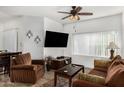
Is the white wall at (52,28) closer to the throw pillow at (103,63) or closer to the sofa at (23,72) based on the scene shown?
the sofa at (23,72)

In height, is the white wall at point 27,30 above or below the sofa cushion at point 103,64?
above

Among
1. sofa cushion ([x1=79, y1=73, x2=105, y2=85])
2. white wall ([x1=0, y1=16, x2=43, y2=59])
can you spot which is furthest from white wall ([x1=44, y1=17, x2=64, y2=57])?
sofa cushion ([x1=79, y1=73, x2=105, y2=85])

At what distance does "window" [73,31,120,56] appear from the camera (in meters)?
4.89

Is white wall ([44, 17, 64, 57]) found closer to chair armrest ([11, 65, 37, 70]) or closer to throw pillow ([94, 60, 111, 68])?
chair armrest ([11, 65, 37, 70])

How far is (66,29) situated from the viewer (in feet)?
20.6

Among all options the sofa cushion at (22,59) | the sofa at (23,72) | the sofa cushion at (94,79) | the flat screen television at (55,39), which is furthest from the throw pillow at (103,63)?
the flat screen television at (55,39)

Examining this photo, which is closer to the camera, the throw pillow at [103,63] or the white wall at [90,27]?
the throw pillow at [103,63]

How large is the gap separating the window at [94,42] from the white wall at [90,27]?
0.59 feet

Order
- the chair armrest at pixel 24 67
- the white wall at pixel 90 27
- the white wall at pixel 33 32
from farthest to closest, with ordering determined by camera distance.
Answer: the white wall at pixel 33 32
the white wall at pixel 90 27
the chair armrest at pixel 24 67

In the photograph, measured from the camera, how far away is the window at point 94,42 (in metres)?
4.89

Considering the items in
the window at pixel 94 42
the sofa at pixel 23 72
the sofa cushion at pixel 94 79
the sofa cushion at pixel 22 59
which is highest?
the window at pixel 94 42

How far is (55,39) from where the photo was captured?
5426 mm
